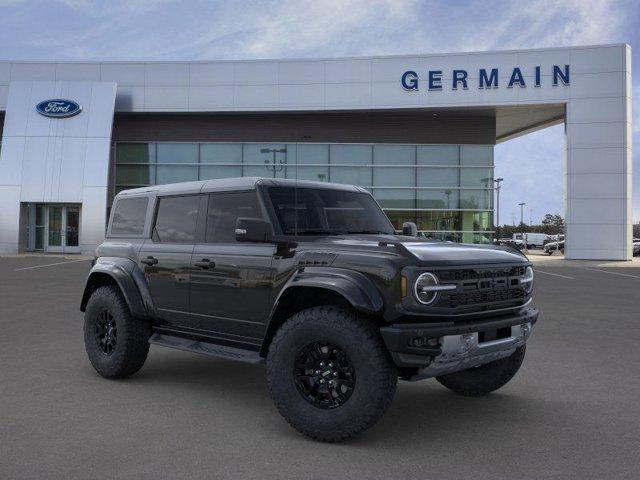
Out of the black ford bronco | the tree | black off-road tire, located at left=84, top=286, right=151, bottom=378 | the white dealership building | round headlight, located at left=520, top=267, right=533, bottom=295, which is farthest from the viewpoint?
the tree

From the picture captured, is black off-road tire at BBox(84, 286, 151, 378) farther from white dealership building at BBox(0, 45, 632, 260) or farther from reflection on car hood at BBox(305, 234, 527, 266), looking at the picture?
white dealership building at BBox(0, 45, 632, 260)

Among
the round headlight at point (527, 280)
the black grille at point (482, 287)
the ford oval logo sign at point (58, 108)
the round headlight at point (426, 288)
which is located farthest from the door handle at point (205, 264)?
the ford oval logo sign at point (58, 108)

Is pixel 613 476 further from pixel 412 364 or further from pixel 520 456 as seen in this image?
pixel 412 364

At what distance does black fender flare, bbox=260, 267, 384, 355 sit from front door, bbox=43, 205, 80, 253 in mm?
28891

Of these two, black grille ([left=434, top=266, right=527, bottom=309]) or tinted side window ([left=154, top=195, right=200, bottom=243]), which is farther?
tinted side window ([left=154, top=195, right=200, bottom=243])

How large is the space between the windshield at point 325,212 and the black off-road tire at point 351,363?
3.05 ft

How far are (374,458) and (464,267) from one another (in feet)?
4.65

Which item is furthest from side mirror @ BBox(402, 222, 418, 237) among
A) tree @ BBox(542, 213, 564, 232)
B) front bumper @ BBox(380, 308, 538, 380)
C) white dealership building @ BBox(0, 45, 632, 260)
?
tree @ BBox(542, 213, 564, 232)

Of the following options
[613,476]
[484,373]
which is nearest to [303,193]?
[484,373]

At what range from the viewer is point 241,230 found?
4508 millimetres

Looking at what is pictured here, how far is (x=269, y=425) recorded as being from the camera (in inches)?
178

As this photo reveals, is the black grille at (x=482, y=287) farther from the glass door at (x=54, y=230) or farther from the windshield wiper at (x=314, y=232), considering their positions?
the glass door at (x=54, y=230)

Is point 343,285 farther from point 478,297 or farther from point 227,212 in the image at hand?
point 227,212

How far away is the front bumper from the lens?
12.8ft
